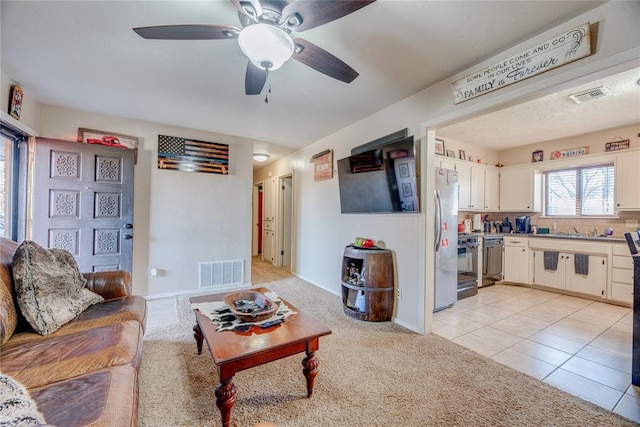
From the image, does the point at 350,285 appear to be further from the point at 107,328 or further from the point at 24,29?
the point at 24,29

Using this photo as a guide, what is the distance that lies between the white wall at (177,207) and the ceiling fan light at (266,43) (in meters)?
2.94

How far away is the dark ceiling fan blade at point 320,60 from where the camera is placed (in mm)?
1545

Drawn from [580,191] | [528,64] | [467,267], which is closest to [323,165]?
[467,267]

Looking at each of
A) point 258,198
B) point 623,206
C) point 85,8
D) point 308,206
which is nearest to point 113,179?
point 85,8

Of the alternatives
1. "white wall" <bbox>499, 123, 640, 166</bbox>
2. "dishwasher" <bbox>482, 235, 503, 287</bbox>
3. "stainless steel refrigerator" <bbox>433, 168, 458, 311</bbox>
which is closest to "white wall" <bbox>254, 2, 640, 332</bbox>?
"stainless steel refrigerator" <bbox>433, 168, 458, 311</bbox>

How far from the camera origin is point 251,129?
385 centimetres

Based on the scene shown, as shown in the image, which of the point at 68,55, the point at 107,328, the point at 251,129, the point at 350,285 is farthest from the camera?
the point at 251,129

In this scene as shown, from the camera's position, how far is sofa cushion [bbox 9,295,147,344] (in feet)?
4.91

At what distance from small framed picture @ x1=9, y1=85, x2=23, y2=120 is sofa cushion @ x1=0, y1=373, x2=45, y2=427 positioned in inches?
112

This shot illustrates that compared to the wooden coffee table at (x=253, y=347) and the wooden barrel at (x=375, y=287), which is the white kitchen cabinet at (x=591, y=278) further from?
the wooden coffee table at (x=253, y=347)

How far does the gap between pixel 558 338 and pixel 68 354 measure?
3.76 m

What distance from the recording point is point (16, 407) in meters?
0.85

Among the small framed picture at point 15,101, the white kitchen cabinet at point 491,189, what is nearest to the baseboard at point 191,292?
the small framed picture at point 15,101

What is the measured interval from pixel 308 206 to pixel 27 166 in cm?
352
